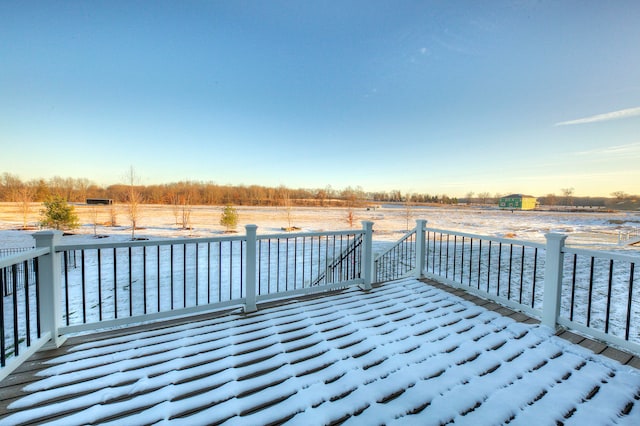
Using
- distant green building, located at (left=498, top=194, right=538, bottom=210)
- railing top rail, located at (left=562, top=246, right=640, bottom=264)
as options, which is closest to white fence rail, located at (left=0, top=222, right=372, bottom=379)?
railing top rail, located at (left=562, top=246, right=640, bottom=264)

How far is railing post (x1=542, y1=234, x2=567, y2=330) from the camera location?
291 cm

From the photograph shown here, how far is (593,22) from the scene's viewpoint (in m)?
5.20

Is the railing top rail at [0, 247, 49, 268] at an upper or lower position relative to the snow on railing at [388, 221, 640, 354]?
upper

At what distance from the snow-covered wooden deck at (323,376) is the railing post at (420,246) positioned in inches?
67.7

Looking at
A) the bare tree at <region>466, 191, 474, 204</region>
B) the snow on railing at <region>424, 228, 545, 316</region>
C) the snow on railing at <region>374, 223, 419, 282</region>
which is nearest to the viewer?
the snow on railing at <region>424, 228, 545, 316</region>

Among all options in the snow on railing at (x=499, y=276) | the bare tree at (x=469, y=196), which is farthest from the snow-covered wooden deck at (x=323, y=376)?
the bare tree at (x=469, y=196)

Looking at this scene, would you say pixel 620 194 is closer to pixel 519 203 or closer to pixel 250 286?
pixel 519 203

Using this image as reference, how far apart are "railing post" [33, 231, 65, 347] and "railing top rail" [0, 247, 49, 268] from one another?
0.08 m

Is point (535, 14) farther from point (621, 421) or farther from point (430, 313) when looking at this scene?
point (621, 421)

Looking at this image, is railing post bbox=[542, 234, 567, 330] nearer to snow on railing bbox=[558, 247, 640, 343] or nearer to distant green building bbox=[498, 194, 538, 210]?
snow on railing bbox=[558, 247, 640, 343]

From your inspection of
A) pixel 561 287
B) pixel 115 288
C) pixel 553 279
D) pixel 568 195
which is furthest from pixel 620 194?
pixel 115 288

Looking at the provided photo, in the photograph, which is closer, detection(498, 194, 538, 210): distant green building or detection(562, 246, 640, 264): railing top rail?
detection(562, 246, 640, 264): railing top rail

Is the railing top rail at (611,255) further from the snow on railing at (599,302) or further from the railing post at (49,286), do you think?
the railing post at (49,286)

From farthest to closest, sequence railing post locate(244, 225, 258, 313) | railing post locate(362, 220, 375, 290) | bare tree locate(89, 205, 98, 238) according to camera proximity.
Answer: bare tree locate(89, 205, 98, 238) < railing post locate(362, 220, 375, 290) < railing post locate(244, 225, 258, 313)
